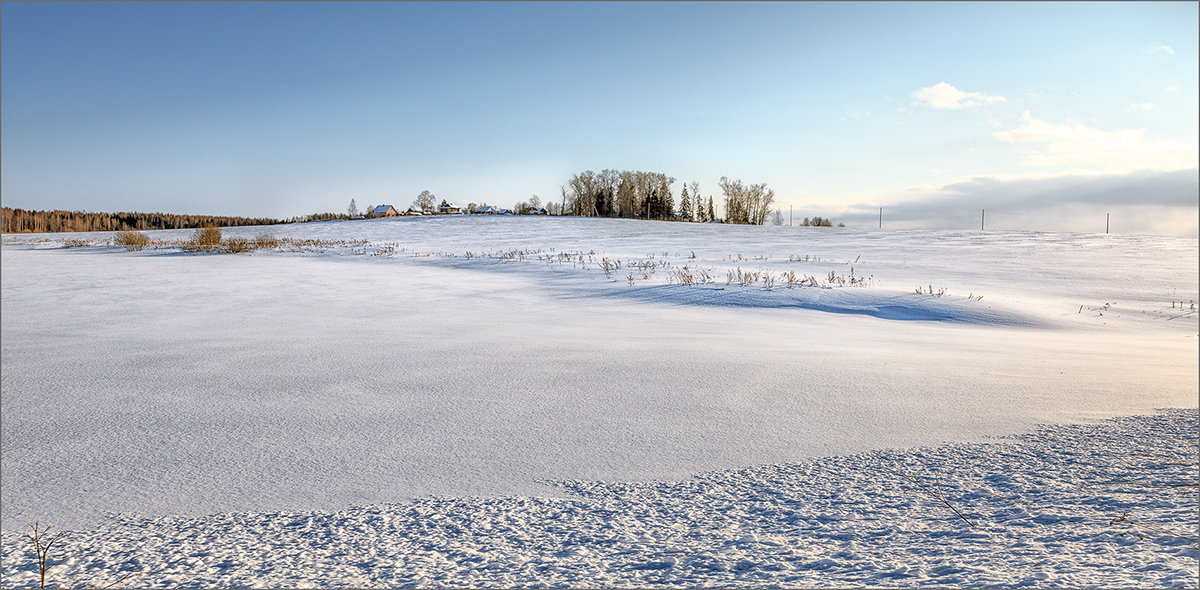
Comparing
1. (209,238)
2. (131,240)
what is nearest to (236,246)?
(209,238)

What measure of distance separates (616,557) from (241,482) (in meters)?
1.62

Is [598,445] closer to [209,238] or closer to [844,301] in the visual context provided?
[844,301]

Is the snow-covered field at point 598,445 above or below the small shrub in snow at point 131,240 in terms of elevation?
below

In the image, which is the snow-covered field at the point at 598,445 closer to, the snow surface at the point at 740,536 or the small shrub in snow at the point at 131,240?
the snow surface at the point at 740,536

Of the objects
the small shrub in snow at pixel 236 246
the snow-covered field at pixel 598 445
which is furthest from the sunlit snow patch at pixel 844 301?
the small shrub in snow at pixel 236 246

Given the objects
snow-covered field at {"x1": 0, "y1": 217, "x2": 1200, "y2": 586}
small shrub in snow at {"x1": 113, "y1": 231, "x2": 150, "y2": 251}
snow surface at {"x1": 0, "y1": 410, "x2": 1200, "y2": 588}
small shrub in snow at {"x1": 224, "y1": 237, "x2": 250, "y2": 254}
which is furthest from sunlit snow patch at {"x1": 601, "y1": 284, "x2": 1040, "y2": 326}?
small shrub in snow at {"x1": 113, "y1": 231, "x2": 150, "y2": 251}

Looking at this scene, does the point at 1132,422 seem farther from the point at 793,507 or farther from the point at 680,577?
the point at 680,577

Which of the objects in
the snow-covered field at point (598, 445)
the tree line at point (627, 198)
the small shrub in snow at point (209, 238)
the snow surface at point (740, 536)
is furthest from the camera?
the tree line at point (627, 198)

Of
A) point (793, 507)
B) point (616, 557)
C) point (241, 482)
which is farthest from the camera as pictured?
point (241, 482)

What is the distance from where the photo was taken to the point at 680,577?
5.96 ft

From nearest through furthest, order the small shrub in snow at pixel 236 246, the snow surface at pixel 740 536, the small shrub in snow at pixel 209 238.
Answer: the snow surface at pixel 740 536, the small shrub in snow at pixel 236 246, the small shrub in snow at pixel 209 238

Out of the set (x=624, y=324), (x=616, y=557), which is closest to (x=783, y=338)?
(x=624, y=324)

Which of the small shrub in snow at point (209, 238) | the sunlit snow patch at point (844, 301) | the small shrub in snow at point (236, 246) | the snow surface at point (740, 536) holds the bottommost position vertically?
the snow surface at point (740, 536)

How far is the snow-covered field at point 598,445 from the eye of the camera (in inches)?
77.0
